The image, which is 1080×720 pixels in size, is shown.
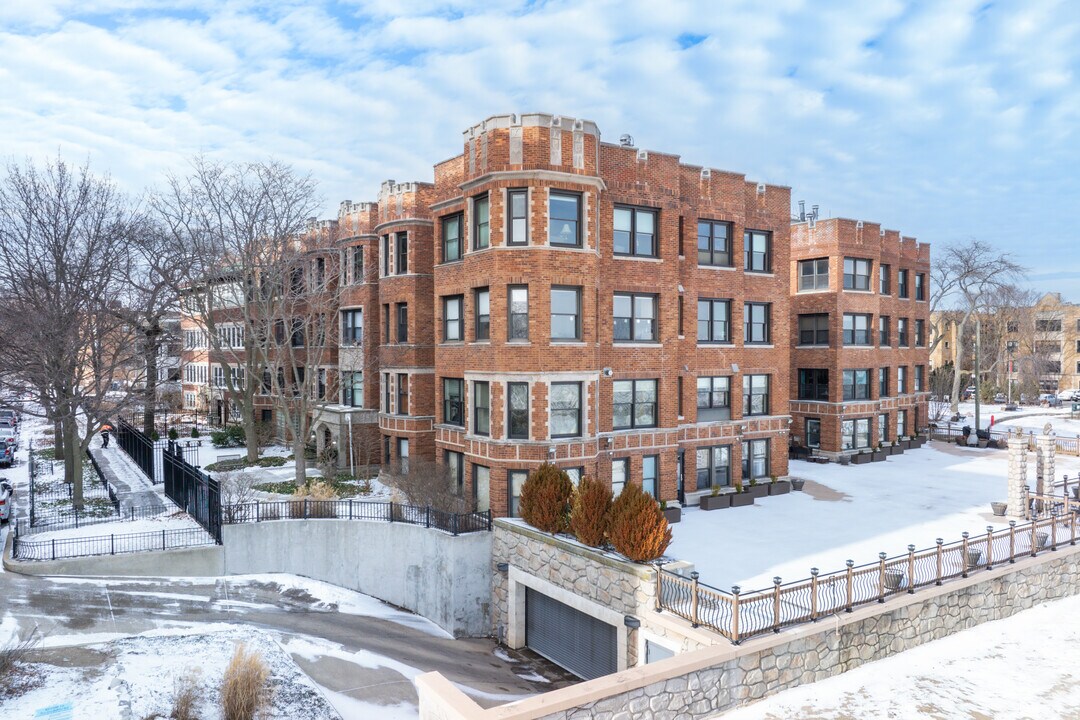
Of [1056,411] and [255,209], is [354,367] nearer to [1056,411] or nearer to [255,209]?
[255,209]

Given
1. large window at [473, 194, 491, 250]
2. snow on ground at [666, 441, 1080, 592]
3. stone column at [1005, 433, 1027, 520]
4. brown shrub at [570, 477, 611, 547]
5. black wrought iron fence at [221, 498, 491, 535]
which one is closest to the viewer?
brown shrub at [570, 477, 611, 547]

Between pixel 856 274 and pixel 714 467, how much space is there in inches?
633

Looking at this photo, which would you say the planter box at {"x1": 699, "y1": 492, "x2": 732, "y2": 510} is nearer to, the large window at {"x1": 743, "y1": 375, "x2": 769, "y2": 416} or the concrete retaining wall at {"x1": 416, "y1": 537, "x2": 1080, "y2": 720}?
the large window at {"x1": 743, "y1": 375, "x2": 769, "y2": 416}

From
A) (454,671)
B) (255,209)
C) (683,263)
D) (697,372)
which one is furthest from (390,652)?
(255,209)

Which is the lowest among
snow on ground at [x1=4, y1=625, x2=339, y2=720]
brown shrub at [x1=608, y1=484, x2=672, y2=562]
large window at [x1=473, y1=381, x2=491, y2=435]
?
snow on ground at [x1=4, y1=625, x2=339, y2=720]

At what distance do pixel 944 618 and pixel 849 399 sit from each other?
21898 millimetres

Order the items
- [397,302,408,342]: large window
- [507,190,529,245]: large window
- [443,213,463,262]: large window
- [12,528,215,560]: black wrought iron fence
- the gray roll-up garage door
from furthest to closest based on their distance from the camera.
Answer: [397,302,408,342]: large window < [443,213,463,262]: large window < [507,190,529,245]: large window < [12,528,215,560]: black wrought iron fence < the gray roll-up garage door

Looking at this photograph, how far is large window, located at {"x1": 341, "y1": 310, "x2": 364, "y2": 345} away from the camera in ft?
107

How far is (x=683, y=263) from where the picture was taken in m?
24.5

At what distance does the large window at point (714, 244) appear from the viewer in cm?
2528

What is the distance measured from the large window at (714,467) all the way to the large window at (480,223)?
11.5 m

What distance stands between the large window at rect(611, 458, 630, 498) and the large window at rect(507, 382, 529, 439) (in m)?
3.95

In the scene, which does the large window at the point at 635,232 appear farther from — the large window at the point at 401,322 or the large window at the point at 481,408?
the large window at the point at 401,322

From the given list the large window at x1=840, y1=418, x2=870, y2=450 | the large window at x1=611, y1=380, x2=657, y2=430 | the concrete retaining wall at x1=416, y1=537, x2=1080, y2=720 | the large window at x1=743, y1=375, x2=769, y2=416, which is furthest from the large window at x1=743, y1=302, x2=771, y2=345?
the concrete retaining wall at x1=416, y1=537, x2=1080, y2=720
